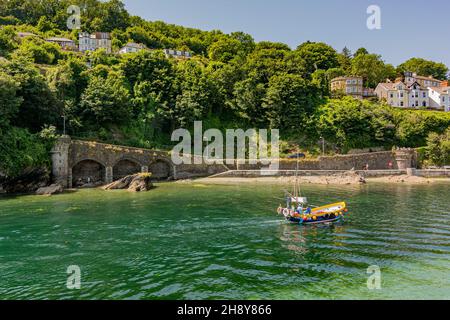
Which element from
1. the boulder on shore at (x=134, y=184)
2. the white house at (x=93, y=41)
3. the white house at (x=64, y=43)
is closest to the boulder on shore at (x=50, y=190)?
the boulder on shore at (x=134, y=184)

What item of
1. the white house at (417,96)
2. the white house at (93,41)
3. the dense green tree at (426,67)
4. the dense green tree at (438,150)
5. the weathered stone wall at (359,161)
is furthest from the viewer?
the dense green tree at (426,67)

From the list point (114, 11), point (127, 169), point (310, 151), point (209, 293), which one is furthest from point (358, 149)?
point (114, 11)

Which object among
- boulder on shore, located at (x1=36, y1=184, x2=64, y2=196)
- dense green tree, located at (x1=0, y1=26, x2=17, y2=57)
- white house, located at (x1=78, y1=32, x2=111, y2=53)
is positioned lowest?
boulder on shore, located at (x1=36, y1=184, x2=64, y2=196)

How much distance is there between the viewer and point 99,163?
63062 millimetres

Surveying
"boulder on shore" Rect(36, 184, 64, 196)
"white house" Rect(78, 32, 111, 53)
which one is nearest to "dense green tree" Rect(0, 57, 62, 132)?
"boulder on shore" Rect(36, 184, 64, 196)

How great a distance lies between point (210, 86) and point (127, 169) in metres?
32.2

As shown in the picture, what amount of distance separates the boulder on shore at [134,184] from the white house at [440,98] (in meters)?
95.3

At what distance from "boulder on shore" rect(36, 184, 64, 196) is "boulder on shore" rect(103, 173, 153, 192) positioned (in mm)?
6717

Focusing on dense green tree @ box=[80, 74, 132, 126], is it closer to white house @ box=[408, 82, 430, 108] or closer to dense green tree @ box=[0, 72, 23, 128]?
dense green tree @ box=[0, 72, 23, 128]

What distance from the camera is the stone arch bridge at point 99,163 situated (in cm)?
5756

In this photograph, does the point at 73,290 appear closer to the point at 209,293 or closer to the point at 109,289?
the point at 109,289

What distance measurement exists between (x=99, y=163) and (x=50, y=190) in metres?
12.4

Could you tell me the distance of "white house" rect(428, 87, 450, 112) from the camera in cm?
10900

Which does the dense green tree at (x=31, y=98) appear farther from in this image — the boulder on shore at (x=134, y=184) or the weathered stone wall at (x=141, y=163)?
the boulder on shore at (x=134, y=184)
